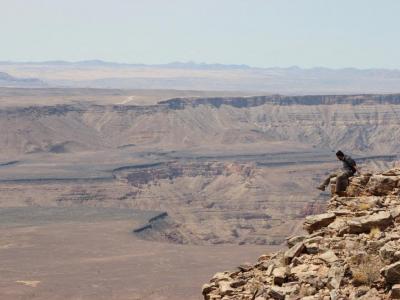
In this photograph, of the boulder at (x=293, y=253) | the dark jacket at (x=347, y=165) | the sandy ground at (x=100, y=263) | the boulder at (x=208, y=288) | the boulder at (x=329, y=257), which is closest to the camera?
the boulder at (x=329, y=257)

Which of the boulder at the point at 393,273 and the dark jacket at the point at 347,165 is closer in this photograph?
the boulder at the point at 393,273

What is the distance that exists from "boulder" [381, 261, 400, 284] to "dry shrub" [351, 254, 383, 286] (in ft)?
0.87

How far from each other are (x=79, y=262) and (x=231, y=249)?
22.3 meters

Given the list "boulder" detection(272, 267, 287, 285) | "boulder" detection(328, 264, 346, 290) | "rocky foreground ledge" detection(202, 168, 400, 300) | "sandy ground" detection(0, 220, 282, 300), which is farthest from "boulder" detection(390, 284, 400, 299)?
"sandy ground" detection(0, 220, 282, 300)

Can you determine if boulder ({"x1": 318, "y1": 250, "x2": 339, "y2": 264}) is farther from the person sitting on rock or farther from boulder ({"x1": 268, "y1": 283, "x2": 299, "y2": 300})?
the person sitting on rock

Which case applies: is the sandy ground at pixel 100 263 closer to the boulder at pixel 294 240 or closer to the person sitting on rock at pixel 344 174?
the person sitting on rock at pixel 344 174

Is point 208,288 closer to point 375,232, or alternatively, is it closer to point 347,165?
point 375,232

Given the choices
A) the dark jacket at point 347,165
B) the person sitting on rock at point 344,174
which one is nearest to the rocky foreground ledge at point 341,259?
the person sitting on rock at point 344,174

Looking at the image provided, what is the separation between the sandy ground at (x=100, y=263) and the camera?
306 feet

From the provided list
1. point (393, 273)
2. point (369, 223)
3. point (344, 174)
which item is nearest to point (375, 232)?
point (369, 223)

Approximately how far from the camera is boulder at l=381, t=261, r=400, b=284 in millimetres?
13180

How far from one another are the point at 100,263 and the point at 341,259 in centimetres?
10077

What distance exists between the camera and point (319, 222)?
56.3 feet

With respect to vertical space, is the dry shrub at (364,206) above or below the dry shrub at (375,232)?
above
